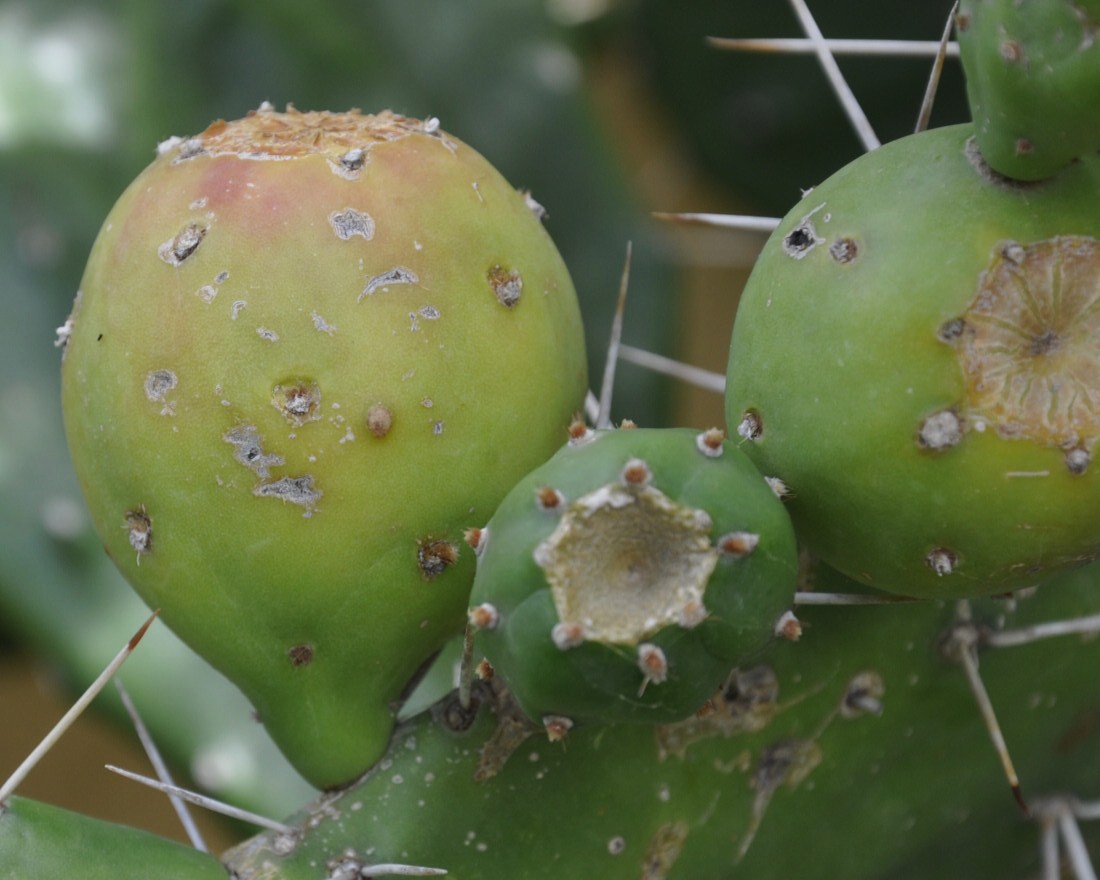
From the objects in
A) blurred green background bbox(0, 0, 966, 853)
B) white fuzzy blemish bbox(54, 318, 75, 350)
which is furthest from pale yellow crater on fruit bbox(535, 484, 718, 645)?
blurred green background bbox(0, 0, 966, 853)

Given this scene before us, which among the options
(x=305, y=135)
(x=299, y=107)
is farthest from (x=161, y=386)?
(x=299, y=107)

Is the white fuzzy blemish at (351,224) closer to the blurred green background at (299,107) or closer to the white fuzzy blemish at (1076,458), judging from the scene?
the white fuzzy blemish at (1076,458)

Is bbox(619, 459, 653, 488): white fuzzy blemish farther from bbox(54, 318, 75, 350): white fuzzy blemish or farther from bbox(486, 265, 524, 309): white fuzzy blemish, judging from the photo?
bbox(54, 318, 75, 350): white fuzzy blemish

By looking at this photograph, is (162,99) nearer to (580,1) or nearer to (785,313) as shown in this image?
(580,1)

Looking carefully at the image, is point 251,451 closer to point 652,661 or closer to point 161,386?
point 161,386

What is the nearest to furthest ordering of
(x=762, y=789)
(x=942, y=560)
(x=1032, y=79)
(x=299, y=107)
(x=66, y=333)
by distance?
(x=1032, y=79), (x=942, y=560), (x=66, y=333), (x=762, y=789), (x=299, y=107)

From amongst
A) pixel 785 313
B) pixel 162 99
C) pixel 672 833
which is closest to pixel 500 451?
pixel 785 313
